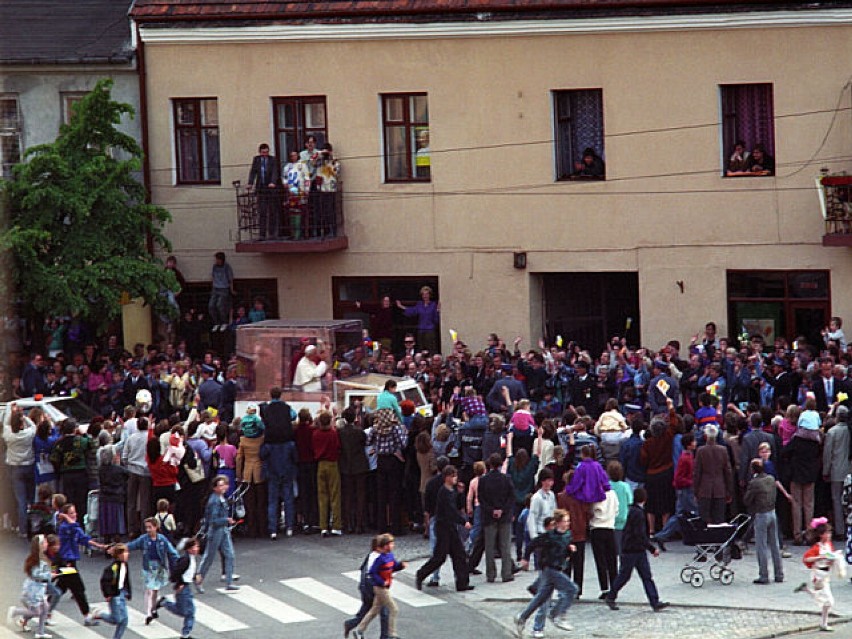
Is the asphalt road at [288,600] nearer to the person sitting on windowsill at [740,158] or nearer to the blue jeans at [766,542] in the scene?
the blue jeans at [766,542]

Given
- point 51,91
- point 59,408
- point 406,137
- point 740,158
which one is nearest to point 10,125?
point 51,91

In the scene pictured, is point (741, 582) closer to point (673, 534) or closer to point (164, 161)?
point (673, 534)

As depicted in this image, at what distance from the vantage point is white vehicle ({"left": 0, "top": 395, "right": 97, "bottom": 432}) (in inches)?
942

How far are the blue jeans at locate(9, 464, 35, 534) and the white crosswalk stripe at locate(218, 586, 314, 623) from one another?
4.01 meters

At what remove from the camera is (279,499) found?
22.6m

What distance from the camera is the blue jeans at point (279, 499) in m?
22.3

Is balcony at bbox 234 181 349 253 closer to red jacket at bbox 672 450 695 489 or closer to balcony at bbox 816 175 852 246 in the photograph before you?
balcony at bbox 816 175 852 246

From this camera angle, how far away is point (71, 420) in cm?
2273

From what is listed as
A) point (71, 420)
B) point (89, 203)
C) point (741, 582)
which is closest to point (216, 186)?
point (89, 203)

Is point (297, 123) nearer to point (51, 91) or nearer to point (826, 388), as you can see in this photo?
point (51, 91)

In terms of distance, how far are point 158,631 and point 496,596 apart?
3898 mm

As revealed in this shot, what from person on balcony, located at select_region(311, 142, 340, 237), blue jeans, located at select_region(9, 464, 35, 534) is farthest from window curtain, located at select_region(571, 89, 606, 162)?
blue jeans, located at select_region(9, 464, 35, 534)

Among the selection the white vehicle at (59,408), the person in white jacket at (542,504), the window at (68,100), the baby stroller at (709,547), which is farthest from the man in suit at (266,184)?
the baby stroller at (709,547)

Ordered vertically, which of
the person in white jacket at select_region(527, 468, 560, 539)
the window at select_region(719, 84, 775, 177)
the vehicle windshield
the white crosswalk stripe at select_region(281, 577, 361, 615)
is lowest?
the white crosswalk stripe at select_region(281, 577, 361, 615)
